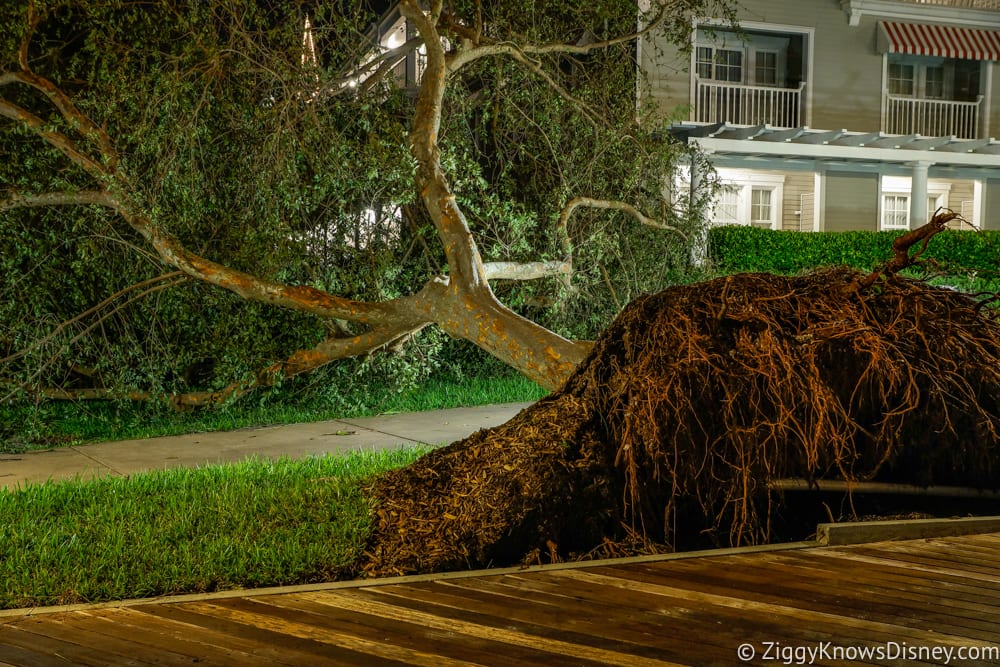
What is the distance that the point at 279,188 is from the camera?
28.2ft

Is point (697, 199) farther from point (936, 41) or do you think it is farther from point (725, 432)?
point (936, 41)

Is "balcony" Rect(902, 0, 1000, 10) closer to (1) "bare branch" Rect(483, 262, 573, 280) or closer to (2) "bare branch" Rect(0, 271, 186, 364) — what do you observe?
(1) "bare branch" Rect(483, 262, 573, 280)

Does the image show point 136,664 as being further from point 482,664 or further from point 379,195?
point 379,195

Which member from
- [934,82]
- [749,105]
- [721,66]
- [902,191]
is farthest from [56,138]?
[934,82]

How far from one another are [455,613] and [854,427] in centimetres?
238

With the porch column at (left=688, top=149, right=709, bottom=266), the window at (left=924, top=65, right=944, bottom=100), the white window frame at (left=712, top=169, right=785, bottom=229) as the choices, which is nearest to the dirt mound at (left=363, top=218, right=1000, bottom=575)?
the porch column at (left=688, top=149, right=709, bottom=266)

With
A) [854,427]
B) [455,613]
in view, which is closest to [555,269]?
[854,427]

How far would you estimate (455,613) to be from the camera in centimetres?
354

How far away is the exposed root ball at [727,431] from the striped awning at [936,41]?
621 inches

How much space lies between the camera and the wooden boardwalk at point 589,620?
10.3 ft

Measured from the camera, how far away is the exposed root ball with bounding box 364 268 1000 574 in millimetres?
4629

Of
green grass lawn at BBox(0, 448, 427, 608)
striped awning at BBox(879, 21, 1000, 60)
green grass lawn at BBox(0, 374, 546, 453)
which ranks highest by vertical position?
striped awning at BBox(879, 21, 1000, 60)

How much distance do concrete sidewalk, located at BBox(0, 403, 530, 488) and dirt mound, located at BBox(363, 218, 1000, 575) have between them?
294cm

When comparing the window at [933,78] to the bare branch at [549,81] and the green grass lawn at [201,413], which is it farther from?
the green grass lawn at [201,413]
